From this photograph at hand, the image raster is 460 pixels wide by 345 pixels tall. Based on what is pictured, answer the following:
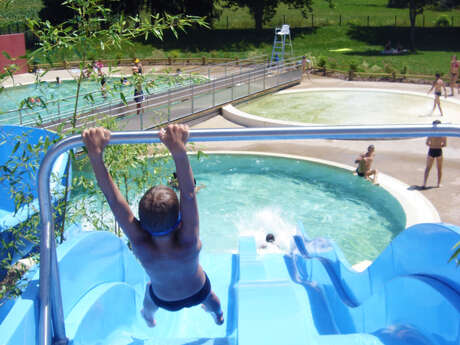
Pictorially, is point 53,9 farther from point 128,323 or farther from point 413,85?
point 128,323

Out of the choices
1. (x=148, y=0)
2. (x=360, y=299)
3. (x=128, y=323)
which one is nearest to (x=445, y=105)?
(x=360, y=299)

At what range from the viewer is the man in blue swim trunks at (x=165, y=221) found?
2.29m

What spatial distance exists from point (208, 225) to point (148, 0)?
3216 cm

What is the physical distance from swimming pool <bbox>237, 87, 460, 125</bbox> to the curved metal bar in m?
13.4

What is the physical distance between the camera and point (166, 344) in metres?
3.33

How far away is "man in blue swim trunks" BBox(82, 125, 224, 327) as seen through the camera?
7.52 ft

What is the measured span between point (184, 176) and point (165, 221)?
0.79 ft

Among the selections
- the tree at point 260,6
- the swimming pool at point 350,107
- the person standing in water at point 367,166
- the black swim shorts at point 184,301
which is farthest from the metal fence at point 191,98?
the tree at point 260,6

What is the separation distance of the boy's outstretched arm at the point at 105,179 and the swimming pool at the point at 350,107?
13.9 metres

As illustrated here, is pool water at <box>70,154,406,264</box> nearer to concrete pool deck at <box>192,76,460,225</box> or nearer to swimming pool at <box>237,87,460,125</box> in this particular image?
concrete pool deck at <box>192,76,460,225</box>

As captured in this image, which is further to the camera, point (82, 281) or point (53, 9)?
point (53, 9)

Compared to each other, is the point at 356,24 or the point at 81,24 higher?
the point at 356,24

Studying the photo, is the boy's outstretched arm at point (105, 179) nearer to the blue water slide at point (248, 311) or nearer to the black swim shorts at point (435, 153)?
the blue water slide at point (248, 311)

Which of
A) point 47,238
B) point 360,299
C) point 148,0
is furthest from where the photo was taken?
point 148,0
